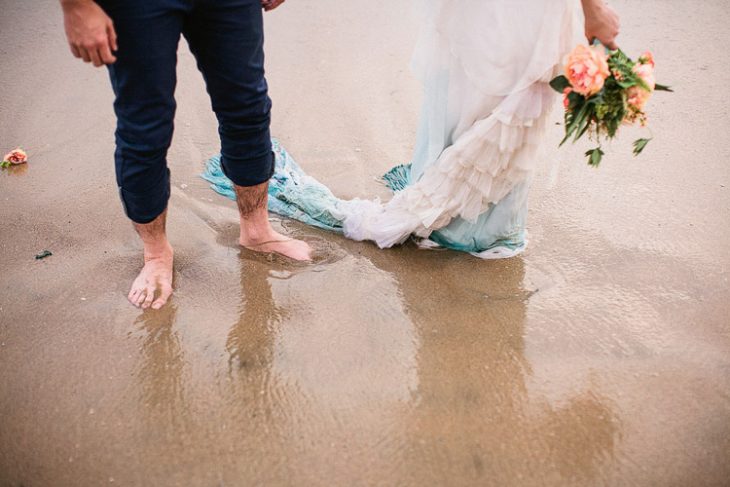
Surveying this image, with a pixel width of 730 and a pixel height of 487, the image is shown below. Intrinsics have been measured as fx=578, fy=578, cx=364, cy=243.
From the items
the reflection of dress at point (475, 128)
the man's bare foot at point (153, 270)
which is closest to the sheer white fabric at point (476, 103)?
the reflection of dress at point (475, 128)

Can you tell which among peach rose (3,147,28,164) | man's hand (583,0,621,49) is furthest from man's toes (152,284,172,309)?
man's hand (583,0,621,49)

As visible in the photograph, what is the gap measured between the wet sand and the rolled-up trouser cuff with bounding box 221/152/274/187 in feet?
1.04

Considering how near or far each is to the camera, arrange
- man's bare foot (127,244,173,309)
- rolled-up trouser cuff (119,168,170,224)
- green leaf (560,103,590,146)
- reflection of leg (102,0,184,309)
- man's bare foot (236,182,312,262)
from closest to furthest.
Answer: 1. reflection of leg (102,0,184,309)
2. green leaf (560,103,590,146)
3. rolled-up trouser cuff (119,168,170,224)
4. man's bare foot (127,244,173,309)
5. man's bare foot (236,182,312,262)

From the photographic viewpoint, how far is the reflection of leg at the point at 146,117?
1.65m

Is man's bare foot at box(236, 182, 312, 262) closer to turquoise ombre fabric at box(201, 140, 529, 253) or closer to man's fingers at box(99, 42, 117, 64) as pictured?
turquoise ombre fabric at box(201, 140, 529, 253)

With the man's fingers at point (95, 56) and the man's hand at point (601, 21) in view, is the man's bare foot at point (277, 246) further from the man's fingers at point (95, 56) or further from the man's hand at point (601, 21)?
the man's hand at point (601, 21)

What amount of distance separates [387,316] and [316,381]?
39cm

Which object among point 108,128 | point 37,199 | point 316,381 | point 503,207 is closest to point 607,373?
point 503,207

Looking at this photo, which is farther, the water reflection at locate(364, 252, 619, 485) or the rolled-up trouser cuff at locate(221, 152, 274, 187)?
the rolled-up trouser cuff at locate(221, 152, 274, 187)

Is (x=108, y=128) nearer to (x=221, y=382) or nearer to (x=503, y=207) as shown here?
(x=221, y=382)

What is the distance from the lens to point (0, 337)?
192 cm

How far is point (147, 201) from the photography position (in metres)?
1.97

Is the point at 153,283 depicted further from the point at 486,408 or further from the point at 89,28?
the point at 486,408

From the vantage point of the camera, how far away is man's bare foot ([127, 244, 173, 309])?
6.74ft
